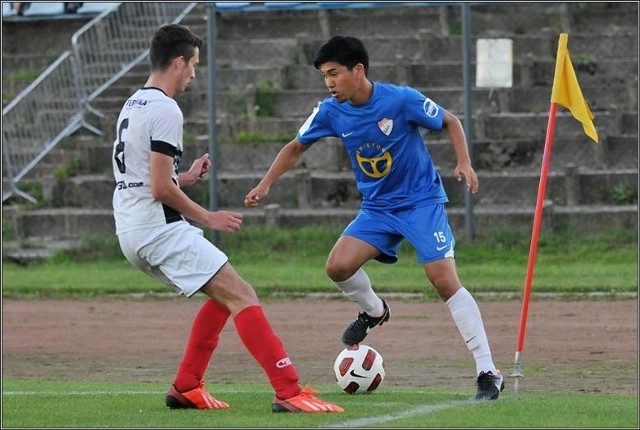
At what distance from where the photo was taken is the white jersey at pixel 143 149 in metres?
7.39

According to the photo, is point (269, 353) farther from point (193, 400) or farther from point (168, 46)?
point (168, 46)

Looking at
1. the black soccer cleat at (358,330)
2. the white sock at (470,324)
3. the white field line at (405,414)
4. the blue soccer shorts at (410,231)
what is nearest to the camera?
the white field line at (405,414)

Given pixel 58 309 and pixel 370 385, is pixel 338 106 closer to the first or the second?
pixel 370 385

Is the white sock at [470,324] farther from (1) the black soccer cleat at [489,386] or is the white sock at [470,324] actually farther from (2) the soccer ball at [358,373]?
(2) the soccer ball at [358,373]

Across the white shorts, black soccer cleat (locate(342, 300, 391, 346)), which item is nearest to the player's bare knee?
black soccer cleat (locate(342, 300, 391, 346))

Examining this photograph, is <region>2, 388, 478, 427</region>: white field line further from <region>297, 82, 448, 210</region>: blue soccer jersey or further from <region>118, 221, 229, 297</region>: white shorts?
<region>297, 82, 448, 210</region>: blue soccer jersey

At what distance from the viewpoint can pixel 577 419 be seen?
7.25 metres

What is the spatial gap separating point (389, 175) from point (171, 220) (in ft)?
6.15

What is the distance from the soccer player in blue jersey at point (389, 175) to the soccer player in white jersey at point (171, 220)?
1303 millimetres

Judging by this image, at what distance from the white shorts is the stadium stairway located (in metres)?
11.1

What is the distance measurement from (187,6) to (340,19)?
2.70 metres

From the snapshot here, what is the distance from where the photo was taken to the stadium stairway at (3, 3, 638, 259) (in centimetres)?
1886

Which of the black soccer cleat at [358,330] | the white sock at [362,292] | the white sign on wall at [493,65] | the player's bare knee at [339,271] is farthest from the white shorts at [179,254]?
the white sign on wall at [493,65]

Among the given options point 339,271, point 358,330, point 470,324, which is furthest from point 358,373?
point 470,324
